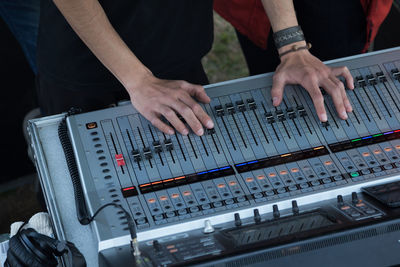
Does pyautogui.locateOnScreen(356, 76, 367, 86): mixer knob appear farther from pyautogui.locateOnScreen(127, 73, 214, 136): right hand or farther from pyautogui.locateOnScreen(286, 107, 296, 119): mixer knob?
pyautogui.locateOnScreen(127, 73, 214, 136): right hand

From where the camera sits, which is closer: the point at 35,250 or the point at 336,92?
the point at 35,250

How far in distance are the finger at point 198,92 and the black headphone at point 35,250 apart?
57cm

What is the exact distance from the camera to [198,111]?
1.62 meters

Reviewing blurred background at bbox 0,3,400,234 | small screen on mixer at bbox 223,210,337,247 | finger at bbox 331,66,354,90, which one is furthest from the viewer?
blurred background at bbox 0,3,400,234

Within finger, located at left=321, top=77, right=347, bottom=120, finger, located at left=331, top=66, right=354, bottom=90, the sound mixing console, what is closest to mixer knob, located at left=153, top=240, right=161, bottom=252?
the sound mixing console

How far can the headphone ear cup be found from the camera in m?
1.29

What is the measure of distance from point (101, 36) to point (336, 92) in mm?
626

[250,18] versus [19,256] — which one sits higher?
[250,18]

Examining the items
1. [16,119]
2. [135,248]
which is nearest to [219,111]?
[135,248]

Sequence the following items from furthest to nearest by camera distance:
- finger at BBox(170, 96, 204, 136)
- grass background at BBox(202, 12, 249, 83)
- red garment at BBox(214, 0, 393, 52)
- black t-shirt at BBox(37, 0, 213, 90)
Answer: grass background at BBox(202, 12, 249, 83), red garment at BBox(214, 0, 393, 52), black t-shirt at BBox(37, 0, 213, 90), finger at BBox(170, 96, 204, 136)

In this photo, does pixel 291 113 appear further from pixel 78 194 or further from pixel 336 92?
pixel 78 194

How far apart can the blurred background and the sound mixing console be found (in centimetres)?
128

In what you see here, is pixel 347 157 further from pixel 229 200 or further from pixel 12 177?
pixel 12 177

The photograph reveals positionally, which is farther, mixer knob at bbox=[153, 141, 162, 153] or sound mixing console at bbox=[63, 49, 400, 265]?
mixer knob at bbox=[153, 141, 162, 153]
